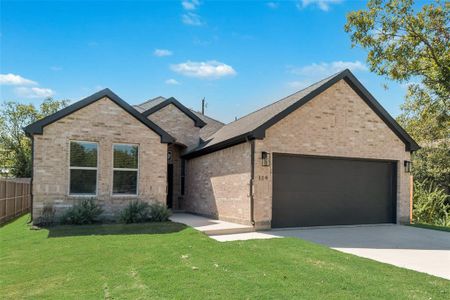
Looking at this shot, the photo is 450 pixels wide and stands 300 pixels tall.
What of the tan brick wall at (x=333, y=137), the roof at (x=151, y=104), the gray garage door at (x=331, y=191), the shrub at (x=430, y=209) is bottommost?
the shrub at (x=430, y=209)

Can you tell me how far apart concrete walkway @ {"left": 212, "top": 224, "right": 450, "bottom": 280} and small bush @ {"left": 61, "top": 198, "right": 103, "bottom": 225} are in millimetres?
4275

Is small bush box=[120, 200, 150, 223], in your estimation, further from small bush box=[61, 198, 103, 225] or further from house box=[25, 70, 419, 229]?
small bush box=[61, 198, 103, 225]

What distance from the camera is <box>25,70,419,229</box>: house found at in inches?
459

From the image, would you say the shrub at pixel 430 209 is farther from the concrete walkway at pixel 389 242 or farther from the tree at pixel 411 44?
the tree at pixel 411 44

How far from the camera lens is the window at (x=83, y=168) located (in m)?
12.0

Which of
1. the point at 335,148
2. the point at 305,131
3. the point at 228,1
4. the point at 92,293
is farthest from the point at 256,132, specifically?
the point at 92,293

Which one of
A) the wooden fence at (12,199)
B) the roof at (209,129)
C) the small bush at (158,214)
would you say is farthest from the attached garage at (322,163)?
the wooden fence at (12,199)

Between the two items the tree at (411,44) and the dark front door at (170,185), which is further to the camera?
the dark front door at (170,185)

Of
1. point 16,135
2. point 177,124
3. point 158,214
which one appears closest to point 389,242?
point 158,214

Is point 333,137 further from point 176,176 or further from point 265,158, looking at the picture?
point 176,176

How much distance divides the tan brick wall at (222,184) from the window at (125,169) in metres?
3.21

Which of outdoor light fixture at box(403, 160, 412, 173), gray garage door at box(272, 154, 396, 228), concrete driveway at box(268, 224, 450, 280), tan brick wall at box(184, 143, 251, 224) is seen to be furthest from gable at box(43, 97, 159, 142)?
outdoor light fixture at box(403, 160, 412, 173)

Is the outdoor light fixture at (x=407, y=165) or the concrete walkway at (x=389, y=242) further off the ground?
the outdoor light fixture at (x=407, y=165)

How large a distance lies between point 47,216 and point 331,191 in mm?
9621
